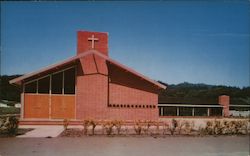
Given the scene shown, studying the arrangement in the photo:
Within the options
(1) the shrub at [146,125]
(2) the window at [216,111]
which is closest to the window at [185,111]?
(2) the window at [216,111]

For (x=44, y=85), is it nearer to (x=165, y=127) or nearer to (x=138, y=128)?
(x=138, y=128)

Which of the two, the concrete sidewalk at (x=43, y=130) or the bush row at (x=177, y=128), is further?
the bush row at (x=177, y=128)

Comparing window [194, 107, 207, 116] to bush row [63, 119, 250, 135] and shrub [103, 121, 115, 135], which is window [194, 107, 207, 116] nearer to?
bush row [63, 119, 250, 135]

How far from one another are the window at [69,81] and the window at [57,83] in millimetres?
286

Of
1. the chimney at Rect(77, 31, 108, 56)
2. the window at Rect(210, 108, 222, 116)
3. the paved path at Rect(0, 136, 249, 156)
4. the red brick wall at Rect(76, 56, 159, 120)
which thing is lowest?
the paved path at Rect(0, 136, 249, 156)

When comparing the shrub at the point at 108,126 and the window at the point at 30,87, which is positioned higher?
the window at the point at 30,87

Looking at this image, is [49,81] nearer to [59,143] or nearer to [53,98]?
[53,98]

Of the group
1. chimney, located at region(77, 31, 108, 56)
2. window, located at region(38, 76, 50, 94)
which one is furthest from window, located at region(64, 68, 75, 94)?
chimney, located at region(77, 31, 108, 56)

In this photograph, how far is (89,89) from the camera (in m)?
18.4

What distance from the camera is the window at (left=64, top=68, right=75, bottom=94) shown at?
19250mm

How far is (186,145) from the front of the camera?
11.7 metres

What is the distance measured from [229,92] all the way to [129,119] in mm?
4884

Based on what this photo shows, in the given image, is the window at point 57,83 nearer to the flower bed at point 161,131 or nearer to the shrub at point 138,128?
the flower bed at point 161,131

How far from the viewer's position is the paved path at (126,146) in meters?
10.1
